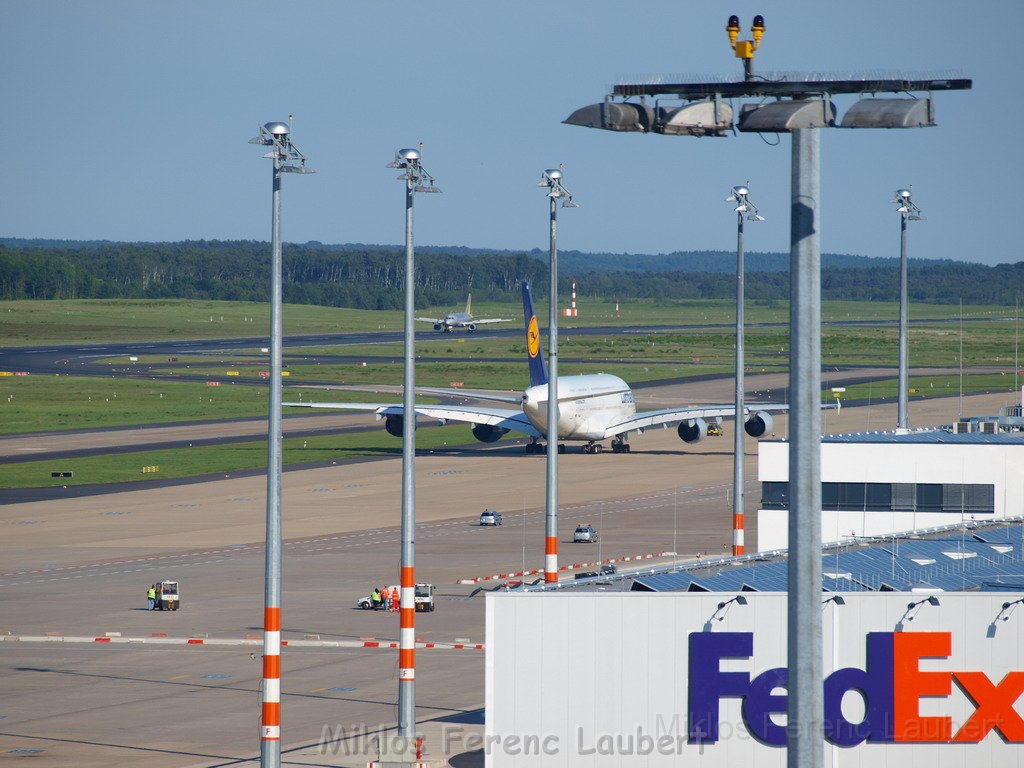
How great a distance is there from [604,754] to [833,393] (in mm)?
126870

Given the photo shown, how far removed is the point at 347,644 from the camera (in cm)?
5128

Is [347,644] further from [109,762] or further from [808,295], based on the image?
[808,295]

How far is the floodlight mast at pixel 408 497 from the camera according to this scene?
3369cm

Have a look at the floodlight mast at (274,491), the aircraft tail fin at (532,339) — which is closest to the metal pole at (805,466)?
the floodlight mast at (274,491)

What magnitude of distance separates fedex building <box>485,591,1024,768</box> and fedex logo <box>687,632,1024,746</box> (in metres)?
0.03

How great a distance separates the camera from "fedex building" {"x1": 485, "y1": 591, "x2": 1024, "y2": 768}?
31.5 m

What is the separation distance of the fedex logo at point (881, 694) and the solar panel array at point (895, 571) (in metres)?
1.74

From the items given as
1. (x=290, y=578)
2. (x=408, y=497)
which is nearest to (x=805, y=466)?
(x=408, y=497)

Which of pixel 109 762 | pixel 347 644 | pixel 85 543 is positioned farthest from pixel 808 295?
pixel 85 543

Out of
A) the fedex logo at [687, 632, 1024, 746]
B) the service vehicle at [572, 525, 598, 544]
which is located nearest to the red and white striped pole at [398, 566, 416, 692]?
the fedex logo at [687, 632, 1024, 746]

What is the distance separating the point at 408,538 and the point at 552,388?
11.7 meters

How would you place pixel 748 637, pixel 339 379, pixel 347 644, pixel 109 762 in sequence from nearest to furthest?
pixel 748 637, pixel 109 762, pixel 347 644, pixel 339 379

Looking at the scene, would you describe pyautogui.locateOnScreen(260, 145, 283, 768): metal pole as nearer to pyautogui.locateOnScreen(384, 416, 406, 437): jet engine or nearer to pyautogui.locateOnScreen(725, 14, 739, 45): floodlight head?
pyautogui.locateOnScreen(725, 14, 739, 45): floodlight head

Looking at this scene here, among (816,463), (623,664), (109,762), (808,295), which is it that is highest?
(808,295)
